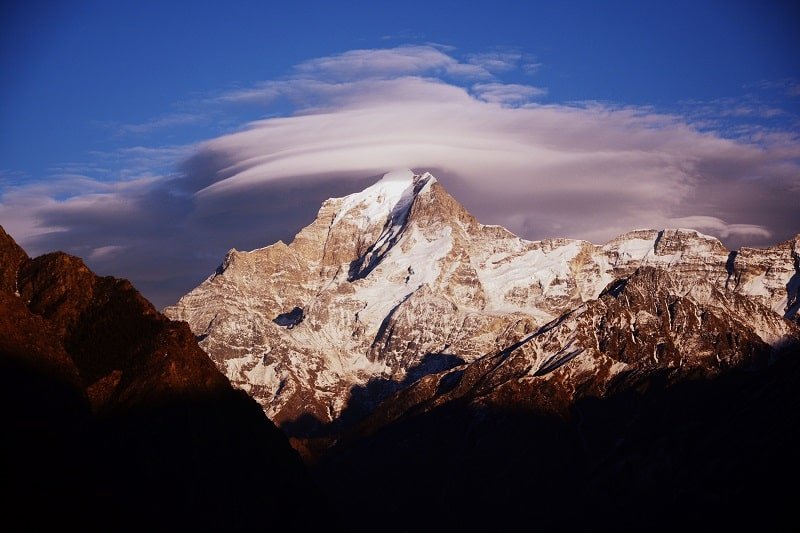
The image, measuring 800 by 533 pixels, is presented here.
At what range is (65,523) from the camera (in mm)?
192875

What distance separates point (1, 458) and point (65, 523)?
977 centimetres

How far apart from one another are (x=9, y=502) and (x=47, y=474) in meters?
10.6

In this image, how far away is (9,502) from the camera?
187m

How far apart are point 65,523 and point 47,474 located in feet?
23.7

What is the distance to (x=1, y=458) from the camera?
194 metres

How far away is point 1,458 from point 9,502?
7.67 meters

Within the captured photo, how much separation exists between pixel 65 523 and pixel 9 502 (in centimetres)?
785

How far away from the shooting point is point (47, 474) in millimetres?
197625

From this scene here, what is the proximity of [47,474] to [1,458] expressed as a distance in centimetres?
614
